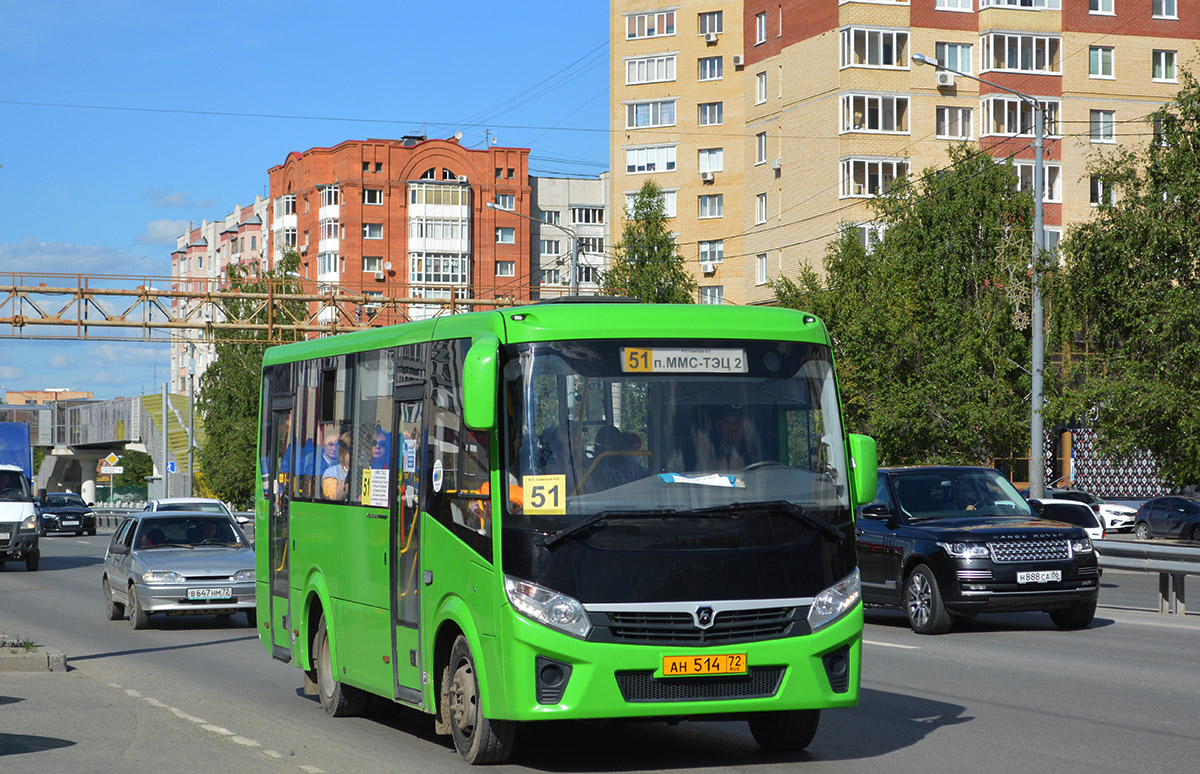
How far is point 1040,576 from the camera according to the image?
16391 millimetres

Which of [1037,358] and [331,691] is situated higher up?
[1037,358]

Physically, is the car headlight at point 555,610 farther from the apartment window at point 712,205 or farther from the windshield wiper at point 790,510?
the apartment window at point 712,205

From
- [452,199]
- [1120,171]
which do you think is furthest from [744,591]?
[452,199]

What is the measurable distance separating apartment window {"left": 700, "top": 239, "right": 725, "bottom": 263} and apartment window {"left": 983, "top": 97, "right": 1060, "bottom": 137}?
20270mm

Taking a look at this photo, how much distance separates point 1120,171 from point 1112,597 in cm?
1409

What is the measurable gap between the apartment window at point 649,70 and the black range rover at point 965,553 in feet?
222

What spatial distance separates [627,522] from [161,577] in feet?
41.2

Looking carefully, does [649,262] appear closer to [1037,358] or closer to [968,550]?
[1037,358]

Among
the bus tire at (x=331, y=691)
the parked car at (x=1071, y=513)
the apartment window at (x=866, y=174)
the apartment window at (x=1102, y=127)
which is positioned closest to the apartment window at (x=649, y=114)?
the apartment window at (x=866, y=174)

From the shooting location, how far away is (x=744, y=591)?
28.2 ft

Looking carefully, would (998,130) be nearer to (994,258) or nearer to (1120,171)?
(994,258)

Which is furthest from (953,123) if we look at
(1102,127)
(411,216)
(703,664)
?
(703,664)

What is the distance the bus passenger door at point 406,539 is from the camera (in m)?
9.66

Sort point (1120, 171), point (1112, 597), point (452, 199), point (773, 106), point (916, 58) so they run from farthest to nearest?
point (452, 199)
point (773, 106)
point (916, 58)
point (1120, 171)
point (1112, 597)
